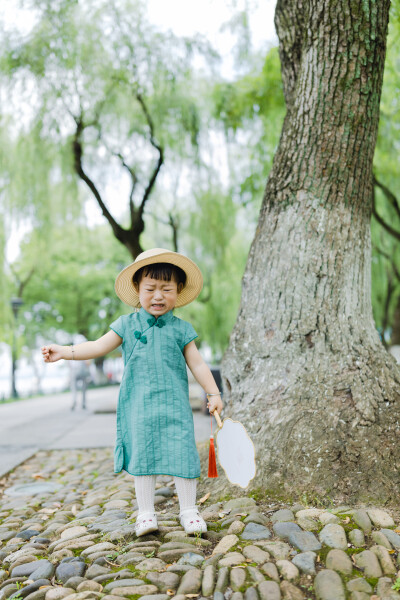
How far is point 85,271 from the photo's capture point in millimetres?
23219

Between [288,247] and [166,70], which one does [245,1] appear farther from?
[288,247]

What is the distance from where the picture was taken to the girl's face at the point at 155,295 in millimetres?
2688

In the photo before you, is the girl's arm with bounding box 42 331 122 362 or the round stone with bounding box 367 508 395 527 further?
the girl's arm with bounding box 42 331 122 362

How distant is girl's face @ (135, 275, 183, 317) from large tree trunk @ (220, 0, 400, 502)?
35.0 inches

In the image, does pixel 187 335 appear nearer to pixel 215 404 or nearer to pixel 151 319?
pixel 151 319

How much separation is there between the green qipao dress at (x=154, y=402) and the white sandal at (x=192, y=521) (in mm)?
207

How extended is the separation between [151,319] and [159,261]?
317 millimetres

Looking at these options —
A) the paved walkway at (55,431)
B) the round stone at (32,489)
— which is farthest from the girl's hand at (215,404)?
the paved walkway at (55,431)

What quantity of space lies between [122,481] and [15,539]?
1235mm

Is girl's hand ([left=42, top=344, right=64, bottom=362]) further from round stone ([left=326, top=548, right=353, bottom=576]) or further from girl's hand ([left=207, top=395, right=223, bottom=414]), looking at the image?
round stone ([left=326, top=548, right=353, bottom=576])

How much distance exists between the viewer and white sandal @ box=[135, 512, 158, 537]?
250 cm

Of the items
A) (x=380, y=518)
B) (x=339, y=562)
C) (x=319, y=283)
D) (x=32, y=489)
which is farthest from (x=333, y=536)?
(x=32, y=489)

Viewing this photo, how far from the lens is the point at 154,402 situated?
2.60m

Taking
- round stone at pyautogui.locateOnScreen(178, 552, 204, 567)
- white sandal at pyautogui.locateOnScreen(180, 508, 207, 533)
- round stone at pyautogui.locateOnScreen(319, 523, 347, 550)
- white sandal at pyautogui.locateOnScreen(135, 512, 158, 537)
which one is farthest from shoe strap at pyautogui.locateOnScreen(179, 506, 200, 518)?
round stone at pyautogui.locateOnScreen(319, 523, 347, 550)
